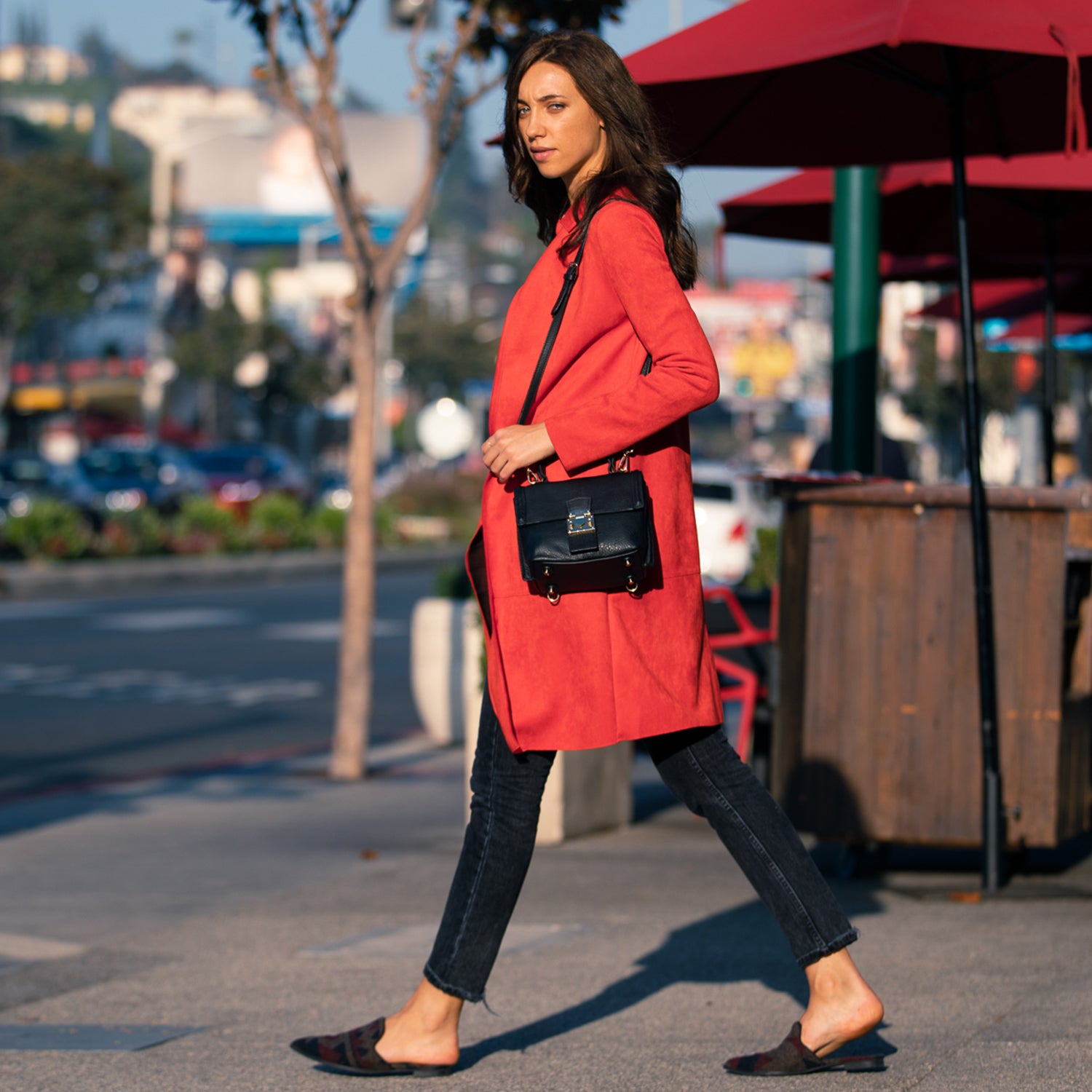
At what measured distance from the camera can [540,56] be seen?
139 inches

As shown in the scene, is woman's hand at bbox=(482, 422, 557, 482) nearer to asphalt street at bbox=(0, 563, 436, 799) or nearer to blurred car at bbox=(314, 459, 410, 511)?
asphalt street at bbox=(0, 563, 436, 799)

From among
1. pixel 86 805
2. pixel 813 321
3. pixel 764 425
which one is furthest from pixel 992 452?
pixel 813 321

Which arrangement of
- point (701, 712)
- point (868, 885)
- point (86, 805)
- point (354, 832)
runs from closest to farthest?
point (701, 712), point (868, 885), point (354, 832), point (86, 805)

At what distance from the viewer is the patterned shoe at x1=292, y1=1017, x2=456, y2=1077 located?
141 inches

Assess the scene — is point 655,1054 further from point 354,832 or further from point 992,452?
point 992,452

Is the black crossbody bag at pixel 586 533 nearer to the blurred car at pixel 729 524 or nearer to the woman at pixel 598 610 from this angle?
the woman at pixel 598 610

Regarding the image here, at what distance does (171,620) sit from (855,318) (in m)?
12.9

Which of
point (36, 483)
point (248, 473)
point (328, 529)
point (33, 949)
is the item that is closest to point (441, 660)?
point (33, 949)

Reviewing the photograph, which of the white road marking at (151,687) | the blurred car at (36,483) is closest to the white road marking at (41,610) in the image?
the white road marking at (151,687)

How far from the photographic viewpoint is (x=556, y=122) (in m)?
3.53

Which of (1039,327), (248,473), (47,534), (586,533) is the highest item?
(1039,327)

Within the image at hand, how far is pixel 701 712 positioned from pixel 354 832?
4.16m

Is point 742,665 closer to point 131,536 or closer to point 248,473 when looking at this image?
point 131,536

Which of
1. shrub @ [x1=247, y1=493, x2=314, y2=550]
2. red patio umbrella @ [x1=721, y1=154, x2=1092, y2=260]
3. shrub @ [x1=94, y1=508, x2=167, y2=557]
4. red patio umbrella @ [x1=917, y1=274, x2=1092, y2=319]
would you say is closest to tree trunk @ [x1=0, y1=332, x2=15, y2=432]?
shrub @ [x1=247, y1=493, x2=314, y2=550]
